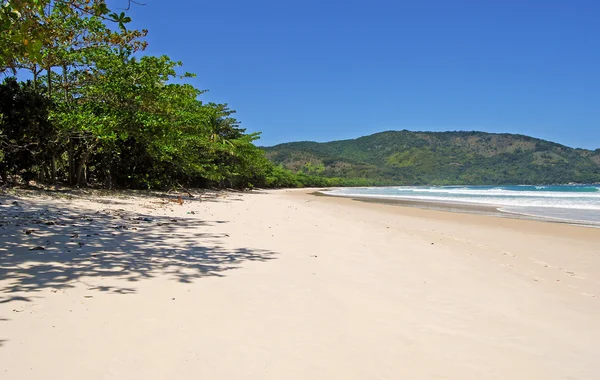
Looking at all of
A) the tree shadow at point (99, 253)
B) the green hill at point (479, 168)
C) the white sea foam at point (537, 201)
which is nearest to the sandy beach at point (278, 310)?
the tree shadow at point (99, 253)

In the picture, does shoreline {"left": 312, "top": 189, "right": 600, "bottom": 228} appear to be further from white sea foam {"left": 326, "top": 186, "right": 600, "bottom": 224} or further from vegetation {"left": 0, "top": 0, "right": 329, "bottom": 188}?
vegetation {"left": 0, "top": 0, "right": 329, "bottom": 188}

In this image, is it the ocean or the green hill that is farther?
the green hill

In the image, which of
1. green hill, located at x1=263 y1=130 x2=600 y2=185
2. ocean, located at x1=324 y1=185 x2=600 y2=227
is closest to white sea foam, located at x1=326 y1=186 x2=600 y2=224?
ocean, located at x1=324 y1=185 x2=600 y2=227

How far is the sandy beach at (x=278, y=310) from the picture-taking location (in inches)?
99.6

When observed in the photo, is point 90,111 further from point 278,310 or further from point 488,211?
point 488,211

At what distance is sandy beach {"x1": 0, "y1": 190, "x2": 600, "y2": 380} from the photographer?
2.53 meters

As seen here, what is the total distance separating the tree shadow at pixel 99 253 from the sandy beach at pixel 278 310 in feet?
0.10

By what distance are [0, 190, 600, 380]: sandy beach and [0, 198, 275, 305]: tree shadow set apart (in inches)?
1.2

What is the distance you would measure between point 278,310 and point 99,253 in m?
3.16

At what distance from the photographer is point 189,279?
14.5 feet

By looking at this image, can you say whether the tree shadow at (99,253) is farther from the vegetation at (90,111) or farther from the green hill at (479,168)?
the green hill at (479,168)

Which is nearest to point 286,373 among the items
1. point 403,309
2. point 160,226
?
point 403,309

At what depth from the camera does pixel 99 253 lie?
5363 millimetres

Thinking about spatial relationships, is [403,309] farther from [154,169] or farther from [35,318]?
[154,169]
